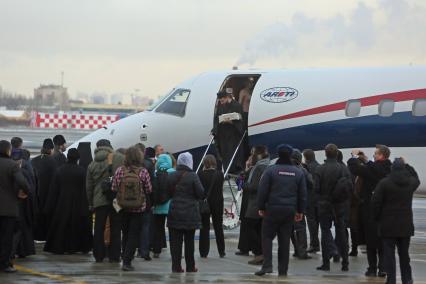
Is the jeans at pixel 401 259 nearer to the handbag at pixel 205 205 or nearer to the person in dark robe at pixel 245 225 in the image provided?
the person in dark robe at pixel 245 225

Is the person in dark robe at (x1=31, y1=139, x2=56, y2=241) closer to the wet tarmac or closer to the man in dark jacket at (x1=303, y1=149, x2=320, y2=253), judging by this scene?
the wet tarmac

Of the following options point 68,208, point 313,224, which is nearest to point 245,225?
point 313,224

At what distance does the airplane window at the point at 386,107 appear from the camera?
21578 mm

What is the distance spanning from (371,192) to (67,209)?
15.2 feet

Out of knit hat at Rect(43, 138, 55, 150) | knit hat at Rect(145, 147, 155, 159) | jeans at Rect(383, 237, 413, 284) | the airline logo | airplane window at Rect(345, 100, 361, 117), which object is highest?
the airline logo

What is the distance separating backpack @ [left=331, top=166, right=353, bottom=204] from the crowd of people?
0.01m

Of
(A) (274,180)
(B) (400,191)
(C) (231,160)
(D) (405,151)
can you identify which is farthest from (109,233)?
(D) (405,151)

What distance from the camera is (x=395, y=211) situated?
1242 cm

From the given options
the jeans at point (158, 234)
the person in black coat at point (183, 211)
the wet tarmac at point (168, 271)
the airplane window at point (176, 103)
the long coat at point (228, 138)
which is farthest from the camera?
the airplane window at point (176, 103)

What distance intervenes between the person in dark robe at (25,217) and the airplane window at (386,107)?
952 centimetres

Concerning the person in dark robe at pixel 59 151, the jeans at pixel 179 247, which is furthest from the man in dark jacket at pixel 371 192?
the person in dark robe at pixel 59 151

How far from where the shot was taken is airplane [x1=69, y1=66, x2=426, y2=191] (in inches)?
848

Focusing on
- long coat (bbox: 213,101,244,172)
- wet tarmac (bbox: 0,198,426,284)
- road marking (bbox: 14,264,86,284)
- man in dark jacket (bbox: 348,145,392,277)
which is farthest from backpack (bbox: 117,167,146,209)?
long coat (bbox: 213,101,244,172)

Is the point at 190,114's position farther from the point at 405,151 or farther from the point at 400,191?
the point at 400,191
